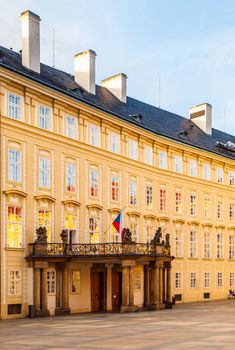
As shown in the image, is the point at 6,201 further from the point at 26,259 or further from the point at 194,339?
the point at 194,339

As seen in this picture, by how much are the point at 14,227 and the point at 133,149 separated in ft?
45.4

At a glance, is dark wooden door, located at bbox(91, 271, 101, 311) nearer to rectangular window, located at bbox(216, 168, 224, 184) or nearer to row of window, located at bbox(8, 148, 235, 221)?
row of window, located at bbox(8, 148, 235, 221)

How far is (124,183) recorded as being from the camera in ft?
148

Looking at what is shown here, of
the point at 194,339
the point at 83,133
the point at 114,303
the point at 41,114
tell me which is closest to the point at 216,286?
the point at 114,303

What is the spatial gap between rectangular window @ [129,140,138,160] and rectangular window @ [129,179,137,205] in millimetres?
1794

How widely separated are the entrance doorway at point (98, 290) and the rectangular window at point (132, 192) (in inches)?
257

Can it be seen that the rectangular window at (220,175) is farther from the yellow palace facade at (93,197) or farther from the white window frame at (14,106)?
the white window frame at (14,106)

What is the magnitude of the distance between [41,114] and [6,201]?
6.18 meters

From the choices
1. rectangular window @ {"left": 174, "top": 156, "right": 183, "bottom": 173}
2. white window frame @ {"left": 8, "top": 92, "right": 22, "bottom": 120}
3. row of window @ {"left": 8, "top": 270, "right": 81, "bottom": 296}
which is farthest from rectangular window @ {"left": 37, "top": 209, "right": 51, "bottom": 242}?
rectangular window @ {"left": 174, "top": 156, "right": 183, "bottom": 173}

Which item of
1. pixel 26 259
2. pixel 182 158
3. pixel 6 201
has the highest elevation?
pixel 182 158

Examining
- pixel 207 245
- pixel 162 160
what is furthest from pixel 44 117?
pixel 207 245

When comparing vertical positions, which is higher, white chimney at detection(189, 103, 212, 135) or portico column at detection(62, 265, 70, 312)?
white chimney at detection(189, 103, 212, 135)

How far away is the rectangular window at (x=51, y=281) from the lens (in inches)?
1468

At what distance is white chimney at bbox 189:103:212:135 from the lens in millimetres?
61406
